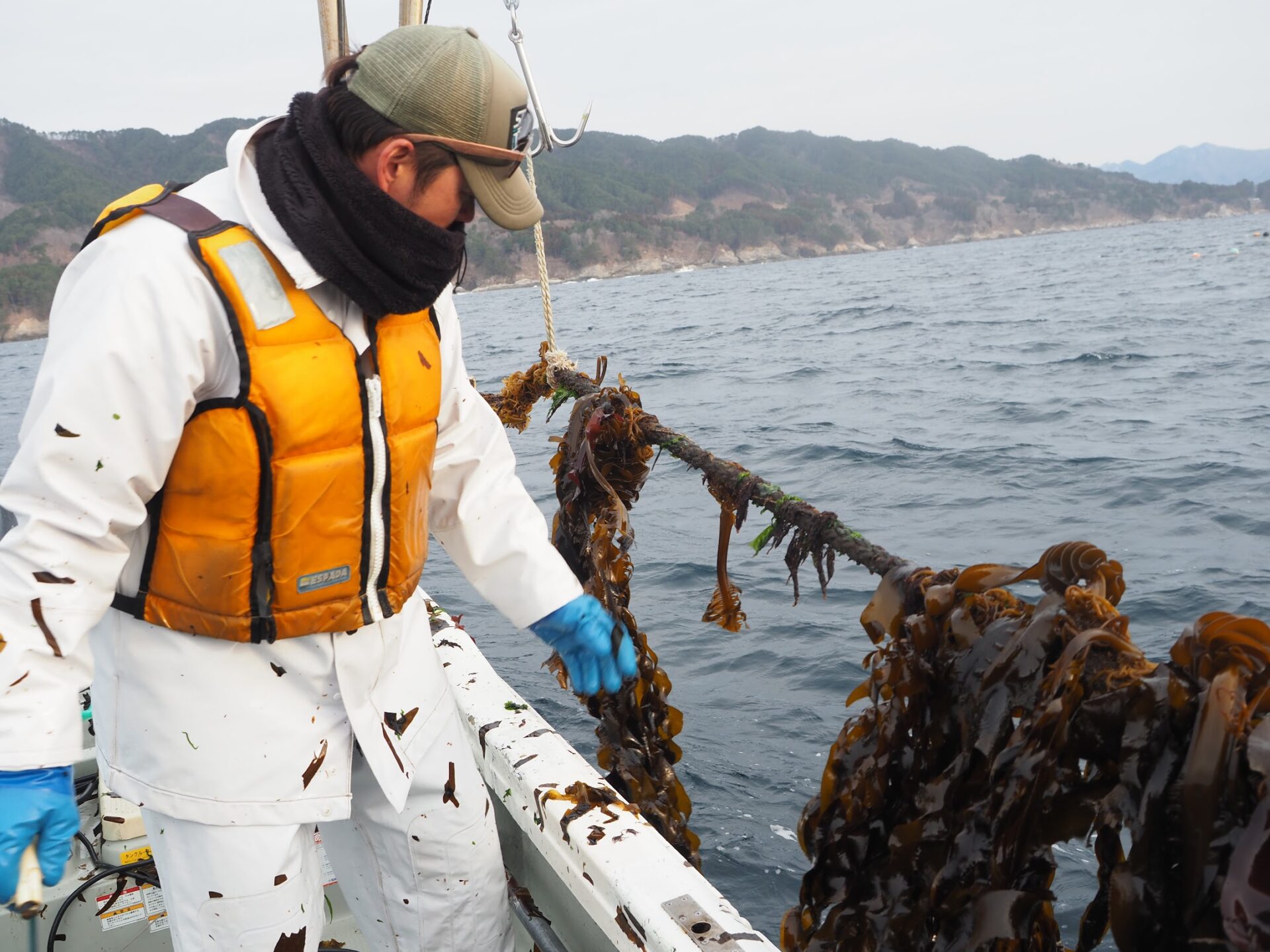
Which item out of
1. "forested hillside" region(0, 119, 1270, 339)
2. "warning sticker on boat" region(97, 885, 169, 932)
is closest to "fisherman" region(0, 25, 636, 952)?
"warning sticker on boat" region(97, 885, 169, 932)

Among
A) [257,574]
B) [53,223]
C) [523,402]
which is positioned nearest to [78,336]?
[257,574]

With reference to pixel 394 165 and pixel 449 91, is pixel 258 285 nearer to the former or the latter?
pixel 394 165

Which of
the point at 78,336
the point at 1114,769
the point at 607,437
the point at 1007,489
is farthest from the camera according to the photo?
the point at 1007,489

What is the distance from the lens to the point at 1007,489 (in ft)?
28.1

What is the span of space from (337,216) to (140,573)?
2.35 feet

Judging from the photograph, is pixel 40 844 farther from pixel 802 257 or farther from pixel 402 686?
pixel 802 257

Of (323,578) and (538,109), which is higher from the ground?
(538,109)

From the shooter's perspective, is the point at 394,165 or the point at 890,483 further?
the point at 890,483

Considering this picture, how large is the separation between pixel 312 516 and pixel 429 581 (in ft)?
23.5

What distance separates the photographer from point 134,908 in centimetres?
279

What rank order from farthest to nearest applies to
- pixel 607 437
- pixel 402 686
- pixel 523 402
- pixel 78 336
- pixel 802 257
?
pixel 802 257 < pixel 523 402 < pixel 607 437 < pixel 402 686 < pixel 78 336

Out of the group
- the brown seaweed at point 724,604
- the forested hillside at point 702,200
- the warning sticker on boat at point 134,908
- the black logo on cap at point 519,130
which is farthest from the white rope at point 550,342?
the forested hillside at point 702,200

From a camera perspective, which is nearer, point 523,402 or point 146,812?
point 146,812

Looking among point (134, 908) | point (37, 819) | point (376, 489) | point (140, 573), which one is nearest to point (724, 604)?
point (376, 489)
